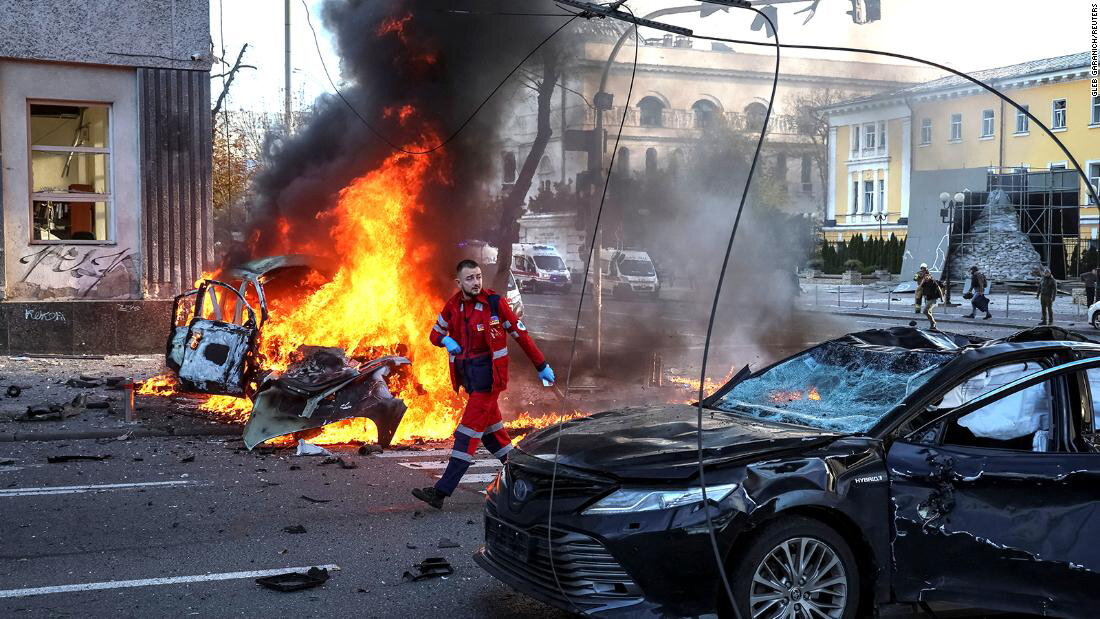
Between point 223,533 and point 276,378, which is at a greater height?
point 276,378

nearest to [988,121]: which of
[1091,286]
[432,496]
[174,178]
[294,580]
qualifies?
[1091,286]

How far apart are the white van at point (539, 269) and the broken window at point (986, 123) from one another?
17.0 meters

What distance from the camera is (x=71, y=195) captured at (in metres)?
15.4

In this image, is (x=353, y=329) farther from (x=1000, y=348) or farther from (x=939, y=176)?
(x=939, y=176)

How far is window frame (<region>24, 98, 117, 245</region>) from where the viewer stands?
1510cm

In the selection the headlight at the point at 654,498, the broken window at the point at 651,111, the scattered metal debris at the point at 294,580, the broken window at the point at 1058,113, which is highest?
the broken window at the point at 1058,113

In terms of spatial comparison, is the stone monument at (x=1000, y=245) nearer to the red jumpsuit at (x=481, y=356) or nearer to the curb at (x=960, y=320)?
the curb at (x=960, y=320)

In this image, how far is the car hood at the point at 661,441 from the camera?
435cm

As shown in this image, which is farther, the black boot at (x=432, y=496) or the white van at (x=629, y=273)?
the white van at (x=629, y=273)

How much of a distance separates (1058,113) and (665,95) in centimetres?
3096

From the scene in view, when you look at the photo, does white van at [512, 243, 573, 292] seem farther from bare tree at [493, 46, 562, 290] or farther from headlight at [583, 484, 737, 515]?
headlight at [583, 484, 737, 515]

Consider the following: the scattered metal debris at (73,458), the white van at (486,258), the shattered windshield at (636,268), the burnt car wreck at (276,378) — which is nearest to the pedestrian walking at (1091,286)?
the shattered windshield at (636,268)

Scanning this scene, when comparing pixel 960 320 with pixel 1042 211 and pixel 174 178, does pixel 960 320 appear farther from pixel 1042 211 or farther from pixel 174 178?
pixel 174 178

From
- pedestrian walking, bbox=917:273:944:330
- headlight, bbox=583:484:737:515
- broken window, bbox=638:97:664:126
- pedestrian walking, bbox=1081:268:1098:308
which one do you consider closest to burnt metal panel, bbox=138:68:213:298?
broken window, bbox=638:97:664:126
